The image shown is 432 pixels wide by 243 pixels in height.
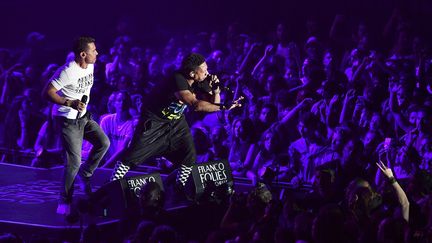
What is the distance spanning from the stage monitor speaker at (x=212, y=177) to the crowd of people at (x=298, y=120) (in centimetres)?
65

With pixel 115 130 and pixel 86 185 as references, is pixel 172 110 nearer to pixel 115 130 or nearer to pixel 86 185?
pixel 86 185

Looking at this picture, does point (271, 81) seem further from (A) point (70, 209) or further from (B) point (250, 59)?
(A) point (70, 209)

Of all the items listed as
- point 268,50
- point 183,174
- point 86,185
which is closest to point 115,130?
point 268,50

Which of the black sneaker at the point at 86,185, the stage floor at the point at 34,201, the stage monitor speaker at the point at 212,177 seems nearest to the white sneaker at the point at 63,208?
the stage floor at the point at 34,201

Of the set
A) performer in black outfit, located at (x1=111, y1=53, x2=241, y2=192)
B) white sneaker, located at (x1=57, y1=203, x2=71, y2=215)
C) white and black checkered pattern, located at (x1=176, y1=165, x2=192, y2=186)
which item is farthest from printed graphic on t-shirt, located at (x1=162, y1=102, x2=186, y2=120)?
white sneaker, located at (x1=57, y1=203, x2=71, y2=215)

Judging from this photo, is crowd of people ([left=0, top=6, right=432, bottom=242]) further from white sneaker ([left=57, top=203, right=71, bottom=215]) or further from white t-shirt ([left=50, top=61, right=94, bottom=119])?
white t-shirt ([left=50, top=61, right=94, bottom=119])

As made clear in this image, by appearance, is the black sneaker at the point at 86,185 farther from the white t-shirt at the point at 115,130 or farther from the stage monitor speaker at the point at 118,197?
the white t-shirt at the point at 115,130

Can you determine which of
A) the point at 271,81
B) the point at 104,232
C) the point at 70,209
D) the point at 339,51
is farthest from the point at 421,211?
the point at 339,51

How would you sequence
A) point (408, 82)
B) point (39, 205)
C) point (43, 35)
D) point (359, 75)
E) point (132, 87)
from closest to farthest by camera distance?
point (39, 205) < point (408, 82) < point (359, 75) < point (132, 87) < point (43, 35)

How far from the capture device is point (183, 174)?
685cm

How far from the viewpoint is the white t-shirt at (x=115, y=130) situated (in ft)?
30.8

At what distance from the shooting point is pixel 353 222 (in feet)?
14.9

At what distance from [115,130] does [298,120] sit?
249 centimetres

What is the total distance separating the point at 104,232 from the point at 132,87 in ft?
14.6
